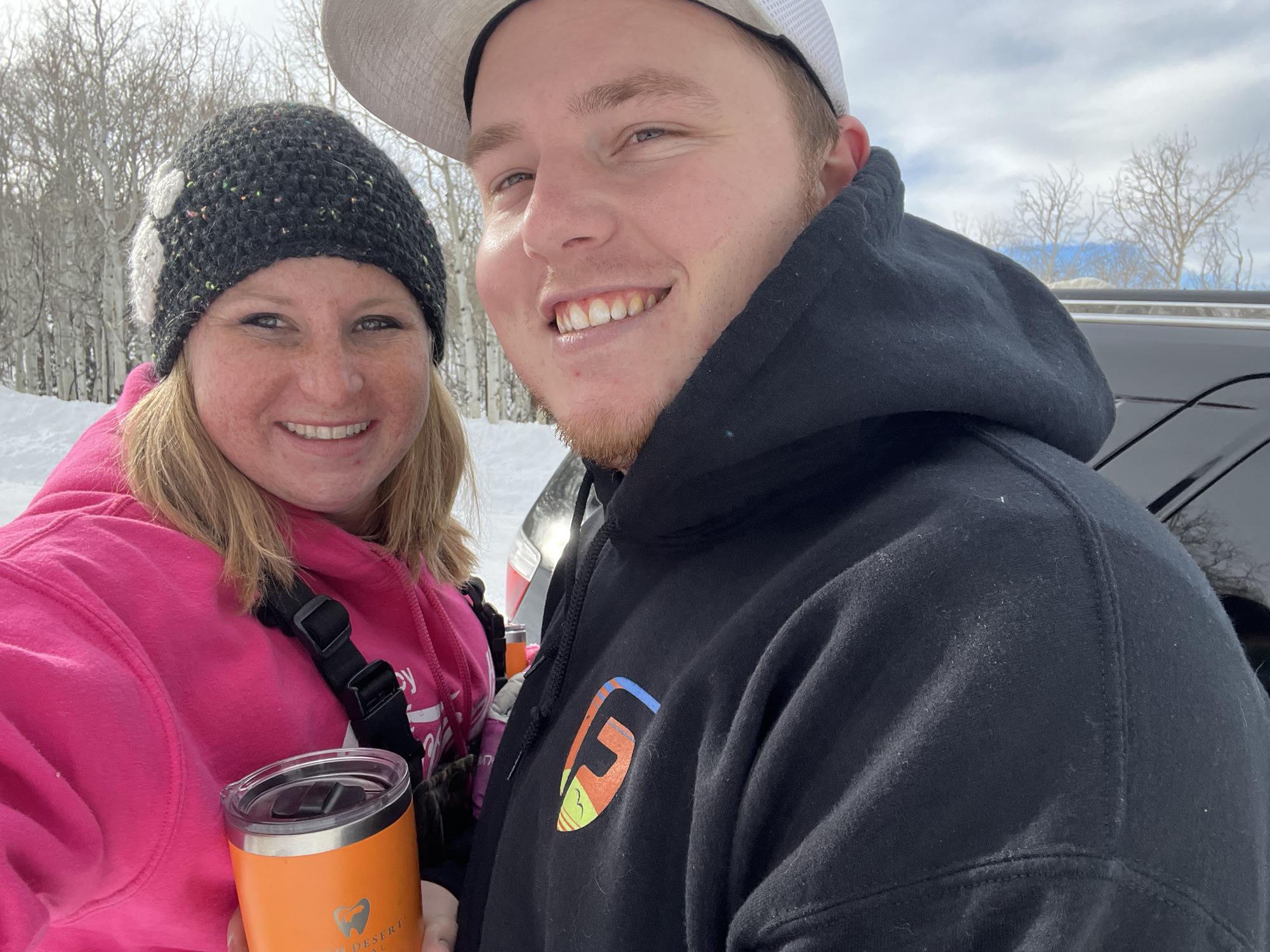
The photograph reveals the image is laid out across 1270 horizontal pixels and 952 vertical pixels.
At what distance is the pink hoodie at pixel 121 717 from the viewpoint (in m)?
1.04

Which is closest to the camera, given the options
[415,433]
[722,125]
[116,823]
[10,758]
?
[10,758]

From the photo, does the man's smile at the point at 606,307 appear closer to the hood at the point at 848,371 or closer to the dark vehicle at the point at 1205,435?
the hood at the point at 848,371

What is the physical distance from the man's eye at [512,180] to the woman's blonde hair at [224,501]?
0.64 m

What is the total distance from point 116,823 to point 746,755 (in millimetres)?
969

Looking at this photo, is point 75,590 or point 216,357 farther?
point 216,357

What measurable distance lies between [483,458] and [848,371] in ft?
36.4

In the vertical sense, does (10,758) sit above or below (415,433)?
below

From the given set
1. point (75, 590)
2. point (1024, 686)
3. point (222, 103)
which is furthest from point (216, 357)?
point (222, 103)

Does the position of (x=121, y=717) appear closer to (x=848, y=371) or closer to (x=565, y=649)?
(x=565, y=649)

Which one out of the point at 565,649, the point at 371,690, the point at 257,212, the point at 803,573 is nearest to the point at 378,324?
the point at 257,212

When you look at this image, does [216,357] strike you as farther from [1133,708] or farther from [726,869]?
[1133,708]

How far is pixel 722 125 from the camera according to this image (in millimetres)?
1297

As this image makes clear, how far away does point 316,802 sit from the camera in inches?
47.8

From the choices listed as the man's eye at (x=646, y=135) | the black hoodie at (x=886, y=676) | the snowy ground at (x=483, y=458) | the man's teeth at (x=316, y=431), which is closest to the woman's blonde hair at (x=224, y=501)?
the man's teeth at (x=316, y=431)
